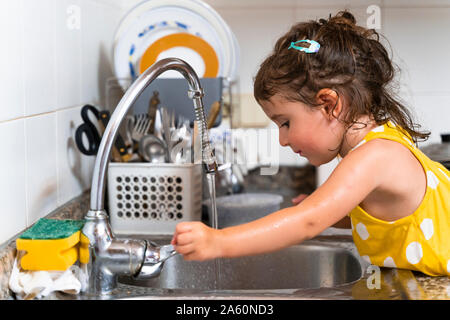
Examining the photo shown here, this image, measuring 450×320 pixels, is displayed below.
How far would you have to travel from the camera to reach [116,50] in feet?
4.78

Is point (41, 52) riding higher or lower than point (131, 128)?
higher

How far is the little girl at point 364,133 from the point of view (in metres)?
0.94

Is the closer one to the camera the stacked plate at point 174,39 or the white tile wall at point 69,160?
the white tile wall at point 69,160

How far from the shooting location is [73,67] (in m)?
1.28

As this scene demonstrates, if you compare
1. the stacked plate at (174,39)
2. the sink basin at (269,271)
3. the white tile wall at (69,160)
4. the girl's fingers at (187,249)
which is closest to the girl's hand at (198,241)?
the girl's fingers at (187,249)

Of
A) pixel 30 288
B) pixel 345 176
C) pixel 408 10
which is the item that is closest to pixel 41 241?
pixel 30 288

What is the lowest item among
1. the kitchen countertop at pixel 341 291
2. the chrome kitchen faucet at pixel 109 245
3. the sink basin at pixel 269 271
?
the sink basin at pixel 269 271

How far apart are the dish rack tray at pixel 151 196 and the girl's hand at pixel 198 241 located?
440 millimetres

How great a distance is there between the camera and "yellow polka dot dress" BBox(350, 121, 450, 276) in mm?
950

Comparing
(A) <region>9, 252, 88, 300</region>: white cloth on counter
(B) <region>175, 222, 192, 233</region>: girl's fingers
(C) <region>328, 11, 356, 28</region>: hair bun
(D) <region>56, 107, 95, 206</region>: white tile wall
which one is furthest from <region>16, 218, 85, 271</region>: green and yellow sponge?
(C) <region>328, 11, 356, 28</region>: hair bun

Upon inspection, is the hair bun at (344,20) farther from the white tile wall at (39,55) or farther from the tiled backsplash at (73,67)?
the white tile wall at (39,55)
